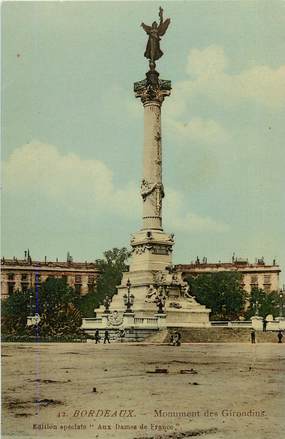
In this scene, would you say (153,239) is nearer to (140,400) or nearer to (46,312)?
(46,312)

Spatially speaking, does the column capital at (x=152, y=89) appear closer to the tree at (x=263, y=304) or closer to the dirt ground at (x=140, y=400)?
the tree at (x=263, y=304)

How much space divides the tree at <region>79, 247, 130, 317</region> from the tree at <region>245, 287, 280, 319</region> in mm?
16090

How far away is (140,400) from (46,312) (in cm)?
4469

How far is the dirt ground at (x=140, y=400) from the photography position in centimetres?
1279

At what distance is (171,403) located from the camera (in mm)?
15234

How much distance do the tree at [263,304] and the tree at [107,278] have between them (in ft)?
52.8

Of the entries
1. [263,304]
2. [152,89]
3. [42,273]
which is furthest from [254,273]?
[152,89]

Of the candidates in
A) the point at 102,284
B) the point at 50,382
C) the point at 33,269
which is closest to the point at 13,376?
the point at 50,382

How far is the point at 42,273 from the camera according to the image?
361ft

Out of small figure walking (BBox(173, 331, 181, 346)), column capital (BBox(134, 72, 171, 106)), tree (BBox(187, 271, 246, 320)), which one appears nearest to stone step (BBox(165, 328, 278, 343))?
small figure walking (BBox(173, 331, 181, 346))

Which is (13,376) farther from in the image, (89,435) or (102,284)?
(102,284)

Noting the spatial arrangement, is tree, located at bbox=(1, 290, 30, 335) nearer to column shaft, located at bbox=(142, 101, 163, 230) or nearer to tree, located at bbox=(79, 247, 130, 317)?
tree, located at bbox=(79, 247, 130, 317)

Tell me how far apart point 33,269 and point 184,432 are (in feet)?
324

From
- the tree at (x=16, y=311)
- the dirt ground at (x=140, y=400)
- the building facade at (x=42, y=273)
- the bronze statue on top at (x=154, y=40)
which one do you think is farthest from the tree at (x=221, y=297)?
the dirt ground at (x=140, y=400)
